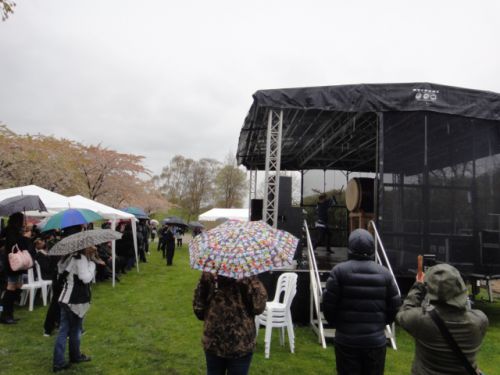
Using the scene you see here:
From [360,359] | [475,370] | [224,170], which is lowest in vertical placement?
[360,359]

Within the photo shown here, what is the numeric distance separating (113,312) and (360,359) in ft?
18.5

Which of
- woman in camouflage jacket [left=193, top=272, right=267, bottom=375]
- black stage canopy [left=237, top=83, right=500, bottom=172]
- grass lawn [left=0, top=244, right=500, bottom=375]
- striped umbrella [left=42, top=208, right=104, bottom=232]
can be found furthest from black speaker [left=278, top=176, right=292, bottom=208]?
woman in camouflage jacket [left=193, top=272, right=267, bottom=375]

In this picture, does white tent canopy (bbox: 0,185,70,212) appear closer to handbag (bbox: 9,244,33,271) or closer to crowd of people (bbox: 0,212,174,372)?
crowd of people (bbox: 0,212,174,372)

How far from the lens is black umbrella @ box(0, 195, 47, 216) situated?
23.4 ft

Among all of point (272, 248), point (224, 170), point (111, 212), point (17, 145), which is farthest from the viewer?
point (224, 170)

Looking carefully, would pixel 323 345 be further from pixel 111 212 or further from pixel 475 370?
pixel 111 212

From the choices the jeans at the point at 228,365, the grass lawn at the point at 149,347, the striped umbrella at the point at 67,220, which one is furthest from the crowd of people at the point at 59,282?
the jeans at the point at 228,365

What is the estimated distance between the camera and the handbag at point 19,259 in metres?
5.96

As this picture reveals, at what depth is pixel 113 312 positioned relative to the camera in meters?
7.33

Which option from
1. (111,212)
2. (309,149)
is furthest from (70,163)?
(309,149)

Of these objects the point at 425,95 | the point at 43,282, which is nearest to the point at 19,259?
the point at 43,282

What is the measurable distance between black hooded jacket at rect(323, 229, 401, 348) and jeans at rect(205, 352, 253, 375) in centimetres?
75

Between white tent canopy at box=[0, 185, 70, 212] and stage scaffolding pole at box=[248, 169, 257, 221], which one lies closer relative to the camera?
white tent canopy at box=[0, 185, 70, 212]

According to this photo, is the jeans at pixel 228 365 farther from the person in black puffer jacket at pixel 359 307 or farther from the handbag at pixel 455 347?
the handbag at pixel 455 347
